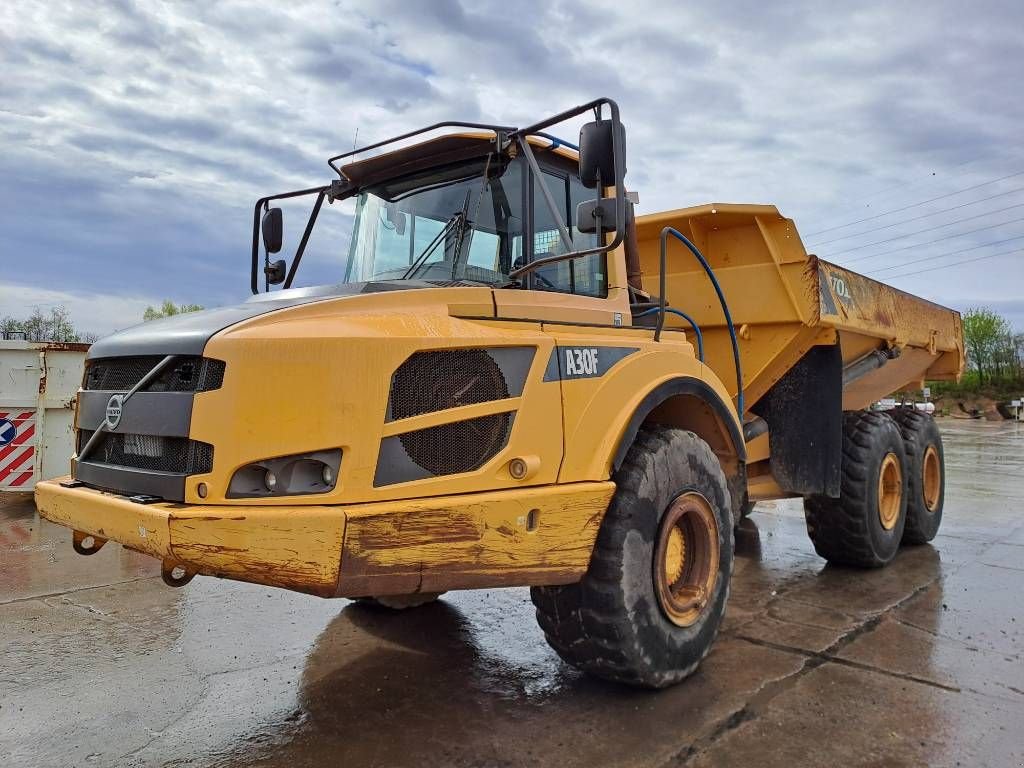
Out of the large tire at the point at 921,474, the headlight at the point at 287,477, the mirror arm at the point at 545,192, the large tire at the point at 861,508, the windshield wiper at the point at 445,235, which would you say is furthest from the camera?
the large tire at the point at 921,474

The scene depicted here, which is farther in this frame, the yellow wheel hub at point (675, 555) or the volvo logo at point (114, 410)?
the yellow wheel hub at point (675, 555)

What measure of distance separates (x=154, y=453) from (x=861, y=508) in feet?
15.7

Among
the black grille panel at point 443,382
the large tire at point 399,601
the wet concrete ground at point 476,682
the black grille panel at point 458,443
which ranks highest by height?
the black grille panel at point 443,382

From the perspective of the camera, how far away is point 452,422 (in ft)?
9.55

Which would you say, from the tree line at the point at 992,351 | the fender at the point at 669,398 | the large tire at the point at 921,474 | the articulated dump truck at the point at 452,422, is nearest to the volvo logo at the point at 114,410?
the articulated dump truck at the point at 452,422

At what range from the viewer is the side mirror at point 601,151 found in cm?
322

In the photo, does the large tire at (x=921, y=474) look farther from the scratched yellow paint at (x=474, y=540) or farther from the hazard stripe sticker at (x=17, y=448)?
the hazard stripe sticker at (x=17, y=448)

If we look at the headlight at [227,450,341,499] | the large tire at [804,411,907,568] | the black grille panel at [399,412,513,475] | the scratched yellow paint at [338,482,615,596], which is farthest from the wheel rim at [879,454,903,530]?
the headlight at [227,450,341,499]

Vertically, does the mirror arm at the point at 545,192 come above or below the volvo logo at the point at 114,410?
above

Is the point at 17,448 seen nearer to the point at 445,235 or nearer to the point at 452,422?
the point at 445,235

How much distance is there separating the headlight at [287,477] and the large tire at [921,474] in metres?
5.45

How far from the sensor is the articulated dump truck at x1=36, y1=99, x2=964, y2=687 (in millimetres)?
2688

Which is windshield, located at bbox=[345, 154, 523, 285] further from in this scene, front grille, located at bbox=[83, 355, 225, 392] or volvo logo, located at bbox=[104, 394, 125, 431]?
volvo logo, located at bbox=[104, 394, 125, 431]

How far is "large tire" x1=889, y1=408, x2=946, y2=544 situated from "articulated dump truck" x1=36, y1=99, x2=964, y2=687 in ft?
→ 9.29
